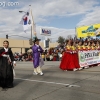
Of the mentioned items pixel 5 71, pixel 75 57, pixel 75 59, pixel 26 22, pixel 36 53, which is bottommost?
pixel 5 71

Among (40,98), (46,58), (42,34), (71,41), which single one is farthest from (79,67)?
(42,34)

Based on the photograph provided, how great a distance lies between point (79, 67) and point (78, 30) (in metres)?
21.3

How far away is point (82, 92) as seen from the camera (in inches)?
244

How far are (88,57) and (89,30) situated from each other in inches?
729

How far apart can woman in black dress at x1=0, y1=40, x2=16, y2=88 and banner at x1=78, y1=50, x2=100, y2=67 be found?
5.97m

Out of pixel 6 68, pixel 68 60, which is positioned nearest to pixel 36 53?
pixel 68 60

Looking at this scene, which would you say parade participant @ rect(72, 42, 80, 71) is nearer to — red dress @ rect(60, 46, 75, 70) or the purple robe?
red dress @ rect(60, 46, 75, 70)

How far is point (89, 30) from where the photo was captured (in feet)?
101

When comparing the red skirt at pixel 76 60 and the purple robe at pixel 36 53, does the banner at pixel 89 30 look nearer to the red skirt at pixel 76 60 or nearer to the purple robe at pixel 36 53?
the red skirt at pixel 76 60

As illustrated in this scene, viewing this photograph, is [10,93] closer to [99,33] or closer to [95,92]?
[95,92]

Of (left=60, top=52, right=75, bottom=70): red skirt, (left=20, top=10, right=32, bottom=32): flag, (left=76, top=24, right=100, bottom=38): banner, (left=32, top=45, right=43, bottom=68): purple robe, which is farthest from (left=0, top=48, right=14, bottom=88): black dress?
(left=76, top=24, right=100, bottom=38): banner

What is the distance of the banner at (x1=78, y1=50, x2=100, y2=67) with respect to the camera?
1240cm

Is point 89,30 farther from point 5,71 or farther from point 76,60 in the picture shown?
point 5,71

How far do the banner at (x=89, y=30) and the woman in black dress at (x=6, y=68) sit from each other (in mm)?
23973
